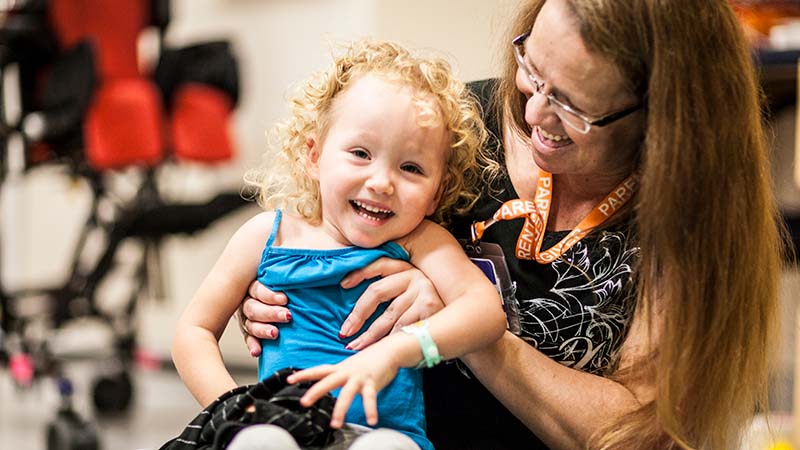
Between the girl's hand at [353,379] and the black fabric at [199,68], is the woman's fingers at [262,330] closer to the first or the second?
the girl's hand at [353,379]

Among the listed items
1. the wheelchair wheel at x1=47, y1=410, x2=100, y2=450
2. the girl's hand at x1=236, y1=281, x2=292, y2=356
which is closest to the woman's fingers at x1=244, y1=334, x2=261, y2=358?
the girl's hand at x1=236, y1=281, x2=292, y2=356

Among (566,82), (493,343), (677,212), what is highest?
(566,82)

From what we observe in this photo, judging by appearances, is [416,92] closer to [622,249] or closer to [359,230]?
[359,230]

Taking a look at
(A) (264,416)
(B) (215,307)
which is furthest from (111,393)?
(A) (264,416)

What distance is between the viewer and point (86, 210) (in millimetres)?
5066

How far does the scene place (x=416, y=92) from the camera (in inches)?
52.4

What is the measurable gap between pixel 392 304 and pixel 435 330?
0.11 m

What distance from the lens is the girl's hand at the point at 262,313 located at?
4.30ft

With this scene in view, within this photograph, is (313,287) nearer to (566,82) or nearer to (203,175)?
(566,82)

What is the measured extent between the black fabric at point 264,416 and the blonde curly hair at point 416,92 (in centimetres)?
28

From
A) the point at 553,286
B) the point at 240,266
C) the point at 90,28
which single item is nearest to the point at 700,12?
the point at 553,286

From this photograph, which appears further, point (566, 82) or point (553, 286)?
point (553, 286)

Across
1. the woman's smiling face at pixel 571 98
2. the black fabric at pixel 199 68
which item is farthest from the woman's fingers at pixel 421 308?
the black fabric at pixel 199 68

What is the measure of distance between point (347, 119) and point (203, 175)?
11.5 ft
